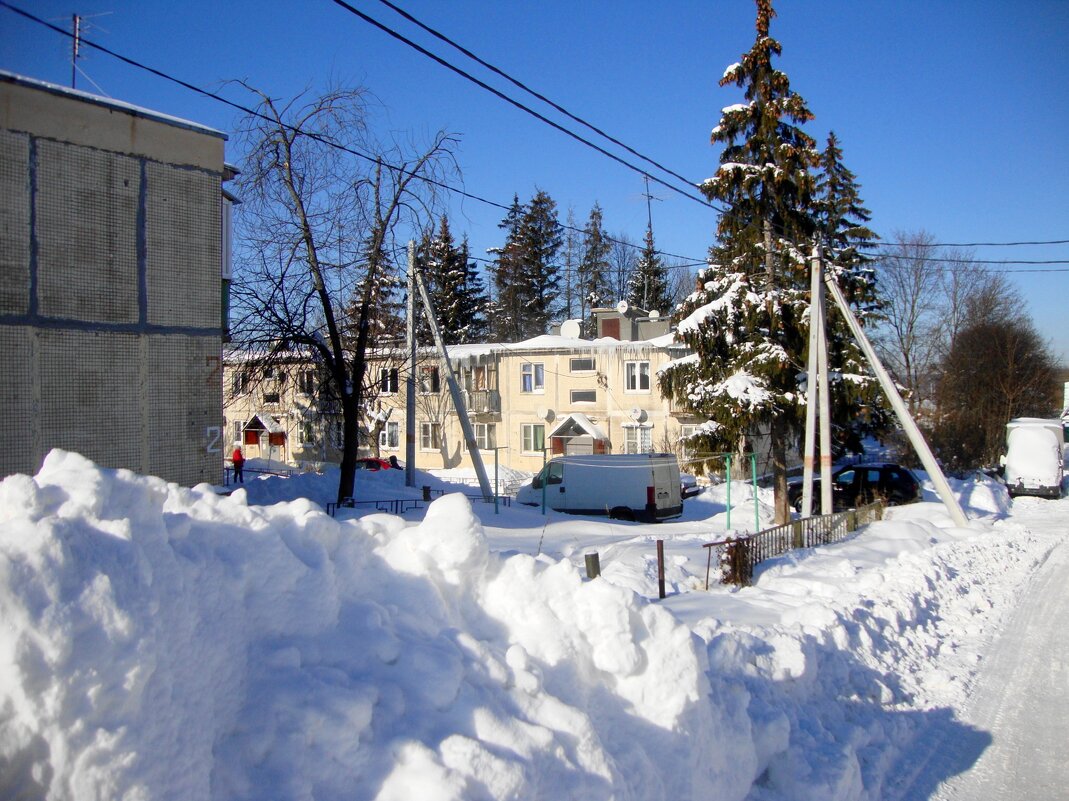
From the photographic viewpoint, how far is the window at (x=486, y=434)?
37.2 meters

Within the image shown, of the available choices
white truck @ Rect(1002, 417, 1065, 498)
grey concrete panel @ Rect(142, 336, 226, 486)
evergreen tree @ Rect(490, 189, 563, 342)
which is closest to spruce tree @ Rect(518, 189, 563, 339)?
evergreen tree @ Rect(490, 189, 563, 342)

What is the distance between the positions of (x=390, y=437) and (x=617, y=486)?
70.1 feet

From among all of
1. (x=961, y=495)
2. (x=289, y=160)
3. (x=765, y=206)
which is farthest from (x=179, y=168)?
(x=961, y=495)

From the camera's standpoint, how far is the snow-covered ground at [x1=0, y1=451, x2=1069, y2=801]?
2596mm

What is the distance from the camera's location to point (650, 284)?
56.5m

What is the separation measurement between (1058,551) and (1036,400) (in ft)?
98.3

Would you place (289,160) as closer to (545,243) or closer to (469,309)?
(469,309)

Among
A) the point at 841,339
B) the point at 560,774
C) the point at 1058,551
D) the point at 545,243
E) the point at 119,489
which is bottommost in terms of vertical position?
the point at 1058,551

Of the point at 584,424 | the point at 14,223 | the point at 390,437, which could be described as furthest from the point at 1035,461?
the point at 14,223

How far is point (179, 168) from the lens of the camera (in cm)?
1214

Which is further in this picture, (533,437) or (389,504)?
(533,437)

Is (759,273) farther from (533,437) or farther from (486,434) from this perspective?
(486,434)

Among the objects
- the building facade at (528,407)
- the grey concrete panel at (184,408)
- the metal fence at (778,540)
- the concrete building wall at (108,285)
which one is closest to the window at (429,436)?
the building facade at (528,407)

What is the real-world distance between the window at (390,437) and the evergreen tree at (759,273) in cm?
2153
